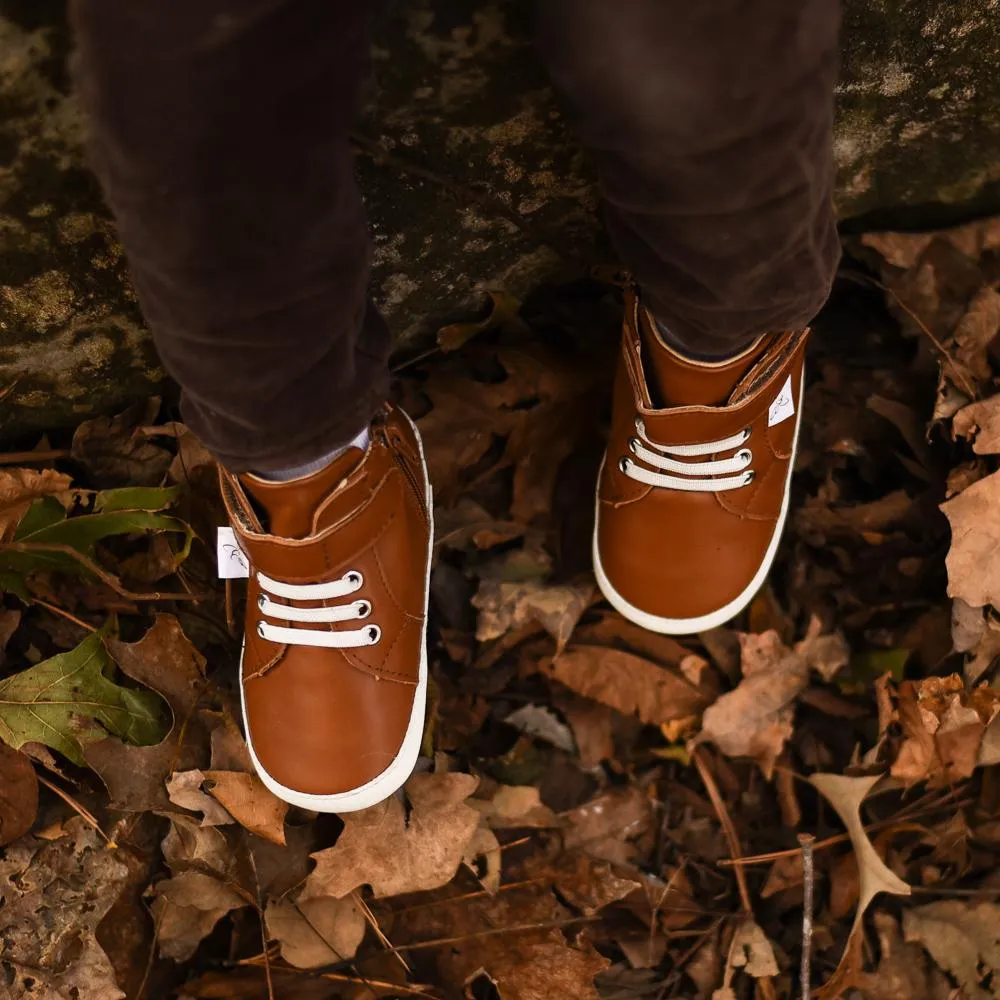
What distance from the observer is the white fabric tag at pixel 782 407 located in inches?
54.3

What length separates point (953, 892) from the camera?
5.02 ft

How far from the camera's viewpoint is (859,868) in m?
1.51

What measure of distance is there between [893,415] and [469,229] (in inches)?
34.5

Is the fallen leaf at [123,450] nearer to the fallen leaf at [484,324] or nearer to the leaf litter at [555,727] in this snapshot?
the leaf litter at [555,727]

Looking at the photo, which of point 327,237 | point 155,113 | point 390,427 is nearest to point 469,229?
point 390,427

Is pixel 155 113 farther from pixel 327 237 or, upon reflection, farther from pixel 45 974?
pixel 45 974

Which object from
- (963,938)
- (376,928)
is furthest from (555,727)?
(963,938)

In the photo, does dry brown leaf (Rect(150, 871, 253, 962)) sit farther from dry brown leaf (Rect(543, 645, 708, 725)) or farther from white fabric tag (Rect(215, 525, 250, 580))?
dry brown leaf (Rect(543, 645, 708, 725))

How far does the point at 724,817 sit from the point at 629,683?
11.8 inches

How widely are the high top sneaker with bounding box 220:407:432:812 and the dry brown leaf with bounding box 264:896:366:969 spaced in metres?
0.21

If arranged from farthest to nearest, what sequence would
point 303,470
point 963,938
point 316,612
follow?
point 963,938
point 316,612
point 303,470

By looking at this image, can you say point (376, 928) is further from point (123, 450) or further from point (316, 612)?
point (123, 450)

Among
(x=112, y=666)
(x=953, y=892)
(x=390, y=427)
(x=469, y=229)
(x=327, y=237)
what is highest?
(x=327, y=237)

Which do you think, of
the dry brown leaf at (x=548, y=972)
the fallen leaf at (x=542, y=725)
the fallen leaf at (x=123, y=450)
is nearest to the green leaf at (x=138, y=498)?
the fallen leaf at (x=123, y=450)
